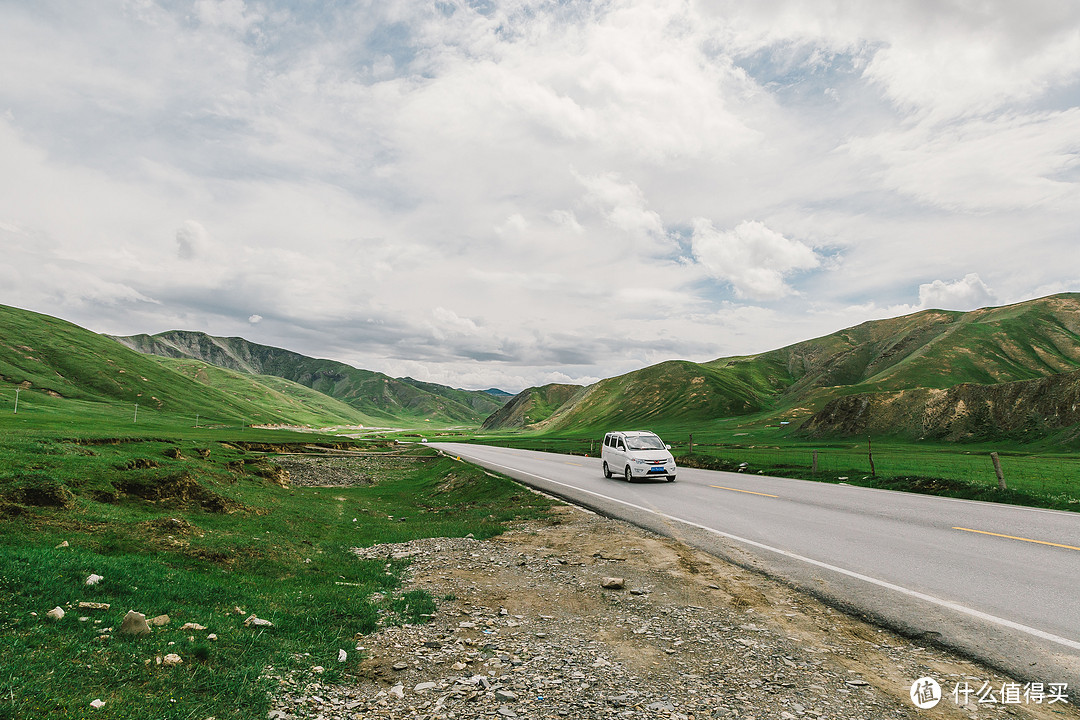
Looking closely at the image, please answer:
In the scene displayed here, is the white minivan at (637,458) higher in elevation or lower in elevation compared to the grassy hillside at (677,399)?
lower

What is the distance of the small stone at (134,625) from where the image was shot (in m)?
5.59

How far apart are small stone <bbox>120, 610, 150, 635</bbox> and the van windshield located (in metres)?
23.5

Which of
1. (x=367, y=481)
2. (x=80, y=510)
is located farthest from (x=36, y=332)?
(x=80, y=510)

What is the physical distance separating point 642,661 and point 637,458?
2033 cm

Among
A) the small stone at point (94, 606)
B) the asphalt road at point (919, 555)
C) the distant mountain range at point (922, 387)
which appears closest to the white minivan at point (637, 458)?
the asphalt road at point (919, 555)

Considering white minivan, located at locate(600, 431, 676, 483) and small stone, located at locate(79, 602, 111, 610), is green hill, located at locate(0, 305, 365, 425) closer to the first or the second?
white minivan, located at locate(600, 431, 676, 483)

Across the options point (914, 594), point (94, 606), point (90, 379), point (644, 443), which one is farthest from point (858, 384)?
point (90, 379)

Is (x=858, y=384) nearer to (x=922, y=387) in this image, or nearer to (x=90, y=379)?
(x=922, y=387)

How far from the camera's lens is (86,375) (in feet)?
435

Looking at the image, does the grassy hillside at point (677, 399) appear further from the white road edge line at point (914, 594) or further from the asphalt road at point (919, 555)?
the white road edge line at point (914, 594)

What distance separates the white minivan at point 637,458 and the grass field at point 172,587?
892cm

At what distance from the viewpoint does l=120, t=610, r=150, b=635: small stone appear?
5.59 m

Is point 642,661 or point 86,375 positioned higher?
point 86,375

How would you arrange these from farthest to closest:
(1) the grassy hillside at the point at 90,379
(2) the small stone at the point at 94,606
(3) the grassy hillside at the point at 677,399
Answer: (3) the grassy hillside at the point at 677,399 < (1) the grassy hillside at the point at 90,379 < (2) the small stone at the point at 94,606
